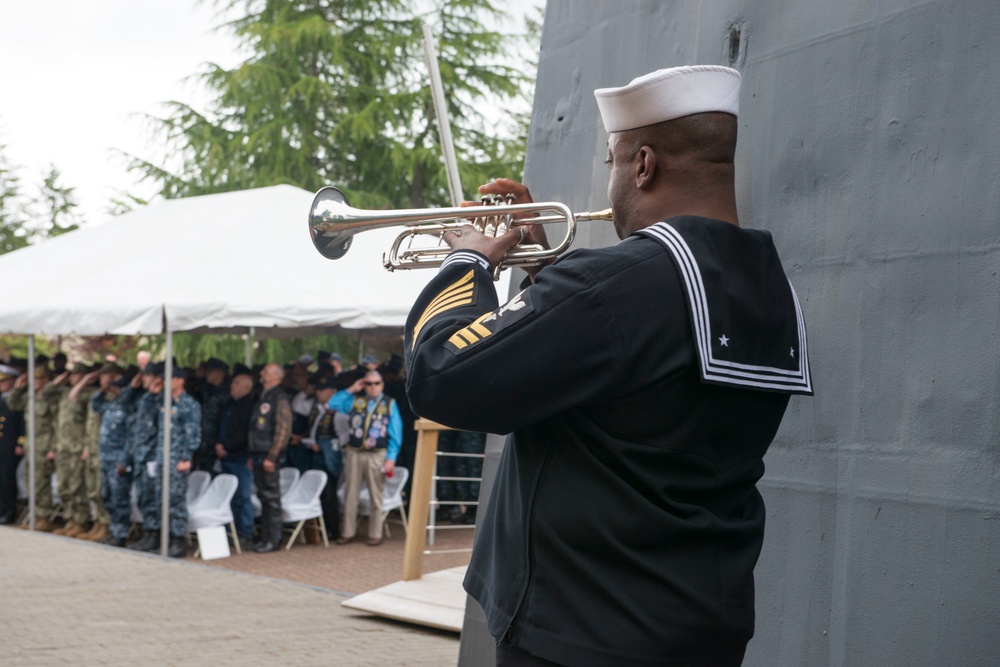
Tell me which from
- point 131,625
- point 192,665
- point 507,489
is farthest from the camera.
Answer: point 131,625

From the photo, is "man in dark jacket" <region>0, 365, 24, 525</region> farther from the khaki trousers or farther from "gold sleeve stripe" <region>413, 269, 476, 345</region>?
"gold sleeve stripe" <region>413, 269, 476, 345</region>

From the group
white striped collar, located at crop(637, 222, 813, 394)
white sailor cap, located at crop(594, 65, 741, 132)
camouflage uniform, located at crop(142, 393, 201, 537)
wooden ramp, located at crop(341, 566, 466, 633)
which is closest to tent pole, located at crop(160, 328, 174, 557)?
camouflage uniform, located at crop(142, 393, 201, 537)

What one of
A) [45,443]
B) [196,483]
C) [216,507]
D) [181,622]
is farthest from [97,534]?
[181,622]

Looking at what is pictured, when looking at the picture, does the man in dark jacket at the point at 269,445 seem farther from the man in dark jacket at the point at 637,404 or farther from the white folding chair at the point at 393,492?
the man in dark jacket at the point at 637,404

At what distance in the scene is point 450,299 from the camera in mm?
1954

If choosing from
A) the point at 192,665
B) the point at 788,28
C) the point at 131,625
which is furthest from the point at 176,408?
the point at 788,28

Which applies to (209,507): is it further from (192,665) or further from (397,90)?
(397,90)

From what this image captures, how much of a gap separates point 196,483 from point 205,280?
2142 mm

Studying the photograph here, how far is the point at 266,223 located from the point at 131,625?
643cm

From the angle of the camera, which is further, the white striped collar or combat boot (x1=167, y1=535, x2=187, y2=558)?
combat boot (x1=167, y1=535, x2=187, y2=558)

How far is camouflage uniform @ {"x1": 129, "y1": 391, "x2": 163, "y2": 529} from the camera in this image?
10.9m

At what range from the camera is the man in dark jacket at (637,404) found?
5.83 ft

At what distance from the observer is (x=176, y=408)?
35.4 ft

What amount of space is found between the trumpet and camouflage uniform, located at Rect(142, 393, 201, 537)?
26.9 ft
